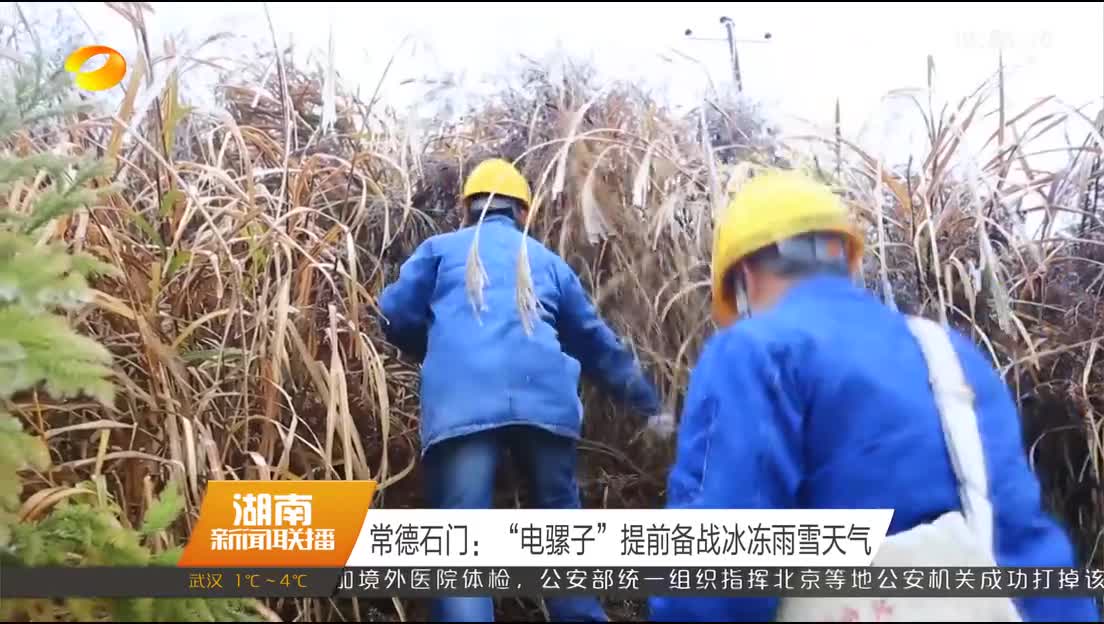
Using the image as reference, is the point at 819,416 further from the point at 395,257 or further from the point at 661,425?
the point at 395,257

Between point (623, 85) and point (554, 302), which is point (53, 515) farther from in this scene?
point (623, 85)

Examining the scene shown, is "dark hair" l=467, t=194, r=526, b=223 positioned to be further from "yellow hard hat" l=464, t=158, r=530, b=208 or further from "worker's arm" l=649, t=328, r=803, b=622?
"worker's arm" l=649, t=328, r=803, b=622

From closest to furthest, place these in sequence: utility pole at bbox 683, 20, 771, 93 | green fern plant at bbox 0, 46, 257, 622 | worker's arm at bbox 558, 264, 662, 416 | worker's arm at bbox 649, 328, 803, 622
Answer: worker's arm at bbox 649, 328, 803, 622, green fern plant at bbox 0, 46, 257, 622, worker's arm at bbox 558, 264, 662, 416, utility pole at bbox 683, 20, 771, 93

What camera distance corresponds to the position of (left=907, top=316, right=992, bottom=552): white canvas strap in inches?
72.9

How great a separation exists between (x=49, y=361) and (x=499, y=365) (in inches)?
35.2

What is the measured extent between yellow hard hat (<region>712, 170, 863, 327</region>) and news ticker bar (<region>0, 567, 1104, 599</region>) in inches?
21.3

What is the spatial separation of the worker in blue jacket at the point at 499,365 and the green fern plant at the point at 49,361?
1.87ft

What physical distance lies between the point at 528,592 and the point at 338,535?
43cm

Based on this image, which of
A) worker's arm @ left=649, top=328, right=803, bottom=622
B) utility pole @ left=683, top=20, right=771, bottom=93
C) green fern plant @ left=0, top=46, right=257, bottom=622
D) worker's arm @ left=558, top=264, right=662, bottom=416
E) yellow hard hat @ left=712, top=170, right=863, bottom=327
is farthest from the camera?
utility pole @ left=683, top=20, right=771, bottom=93

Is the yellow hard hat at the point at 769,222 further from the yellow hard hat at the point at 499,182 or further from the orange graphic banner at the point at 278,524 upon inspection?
the orange graphic banner at the point at 278,524

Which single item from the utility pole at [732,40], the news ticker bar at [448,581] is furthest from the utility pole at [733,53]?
the news ticker bar at [448,581]

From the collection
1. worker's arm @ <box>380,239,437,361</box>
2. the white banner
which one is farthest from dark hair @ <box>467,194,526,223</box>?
the white banner

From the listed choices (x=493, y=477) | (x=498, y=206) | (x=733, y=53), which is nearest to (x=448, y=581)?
(x=493, y=477)

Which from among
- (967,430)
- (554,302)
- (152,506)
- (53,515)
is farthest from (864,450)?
(53,515)
